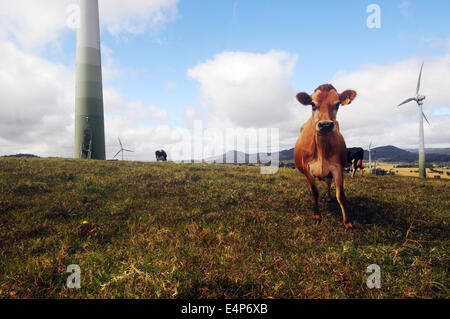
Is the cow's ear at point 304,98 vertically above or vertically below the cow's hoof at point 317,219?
above

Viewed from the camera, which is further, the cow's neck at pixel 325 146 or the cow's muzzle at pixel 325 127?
the cow's neck at pixel 325 146

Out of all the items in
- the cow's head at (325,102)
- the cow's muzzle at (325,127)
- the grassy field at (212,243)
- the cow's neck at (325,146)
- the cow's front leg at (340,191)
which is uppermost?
the cow's head at (325,102)

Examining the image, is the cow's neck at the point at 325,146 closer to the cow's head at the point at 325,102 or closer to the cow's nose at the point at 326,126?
the cow's head at the point at 325,102

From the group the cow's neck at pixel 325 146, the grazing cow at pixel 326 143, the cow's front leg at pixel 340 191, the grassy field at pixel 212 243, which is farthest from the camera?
the cow's neck at pixel 325 146

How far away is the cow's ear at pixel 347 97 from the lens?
576 cm

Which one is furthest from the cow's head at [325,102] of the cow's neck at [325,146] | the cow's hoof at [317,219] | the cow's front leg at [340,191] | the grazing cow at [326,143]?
the cow's hoof at [317,219]

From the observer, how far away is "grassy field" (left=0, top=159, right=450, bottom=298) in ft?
11.6

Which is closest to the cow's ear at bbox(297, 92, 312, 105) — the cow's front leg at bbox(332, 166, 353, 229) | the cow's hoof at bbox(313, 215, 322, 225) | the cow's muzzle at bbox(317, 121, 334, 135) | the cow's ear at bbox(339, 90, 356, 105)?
the cow's ear at bbox(339, 90, 356, 105)

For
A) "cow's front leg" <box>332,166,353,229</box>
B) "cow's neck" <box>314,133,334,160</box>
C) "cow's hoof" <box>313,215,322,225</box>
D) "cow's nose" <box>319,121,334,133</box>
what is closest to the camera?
"cow's nose" <box>319,121,334,133</box>

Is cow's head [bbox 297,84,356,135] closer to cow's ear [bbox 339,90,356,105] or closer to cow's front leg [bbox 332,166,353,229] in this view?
cow's ear [bbox 339,90,356,105]

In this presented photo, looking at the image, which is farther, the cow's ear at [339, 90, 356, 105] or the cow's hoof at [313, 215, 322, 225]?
the cow's hoof at [313, 215, 322, 225]
